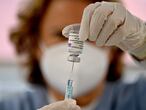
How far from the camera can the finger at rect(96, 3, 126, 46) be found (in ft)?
3.22

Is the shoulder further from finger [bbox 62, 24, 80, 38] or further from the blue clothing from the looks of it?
finger [bbox 62, 24, 80, 38]

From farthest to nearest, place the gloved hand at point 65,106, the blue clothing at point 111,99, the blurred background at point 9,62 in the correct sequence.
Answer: the blurred background at point 9,62, the blue clothing at point 111,99, the gloved hand at point 65,106

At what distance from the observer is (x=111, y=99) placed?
1.71 metres

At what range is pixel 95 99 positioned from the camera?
1.72 meters

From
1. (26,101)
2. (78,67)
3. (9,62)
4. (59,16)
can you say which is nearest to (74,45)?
(78,67)

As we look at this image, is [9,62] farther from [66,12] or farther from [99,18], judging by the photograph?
[99,18]

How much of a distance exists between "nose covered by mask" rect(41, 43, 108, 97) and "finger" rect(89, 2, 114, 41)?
54 cm

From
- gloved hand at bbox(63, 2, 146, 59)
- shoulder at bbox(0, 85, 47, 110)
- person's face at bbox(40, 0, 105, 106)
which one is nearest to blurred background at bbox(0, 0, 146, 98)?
shoulder at bbox(0, 85, 47, 110)

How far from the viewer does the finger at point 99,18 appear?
97 centimetres

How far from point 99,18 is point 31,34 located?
936 millimetres

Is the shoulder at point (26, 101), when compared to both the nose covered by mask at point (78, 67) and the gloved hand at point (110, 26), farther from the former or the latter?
the gloved hand at point (110, 26)

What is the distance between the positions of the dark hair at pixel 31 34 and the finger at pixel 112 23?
0.77m

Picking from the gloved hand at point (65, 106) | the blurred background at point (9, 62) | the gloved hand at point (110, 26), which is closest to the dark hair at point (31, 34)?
the blurred background at point (9, 62)

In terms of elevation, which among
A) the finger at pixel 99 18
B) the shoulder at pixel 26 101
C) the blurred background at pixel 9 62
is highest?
the finger at pixel 99 18
